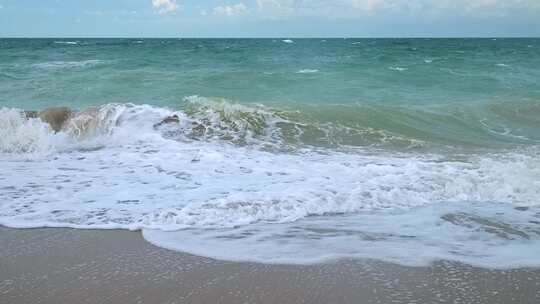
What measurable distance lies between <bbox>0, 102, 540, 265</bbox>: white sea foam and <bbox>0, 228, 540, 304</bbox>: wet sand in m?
0.22

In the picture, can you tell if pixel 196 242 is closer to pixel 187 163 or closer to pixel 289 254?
pixel 289 254

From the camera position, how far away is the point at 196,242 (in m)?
3.92

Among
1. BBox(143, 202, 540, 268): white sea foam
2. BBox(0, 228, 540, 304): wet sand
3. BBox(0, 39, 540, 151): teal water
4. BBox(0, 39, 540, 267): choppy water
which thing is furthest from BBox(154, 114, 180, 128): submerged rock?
BBox(0, 228, 540, 304): wet sand

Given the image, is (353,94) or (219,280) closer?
(219,280)

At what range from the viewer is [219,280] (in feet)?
10.6

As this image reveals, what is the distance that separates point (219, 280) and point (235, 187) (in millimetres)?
2337

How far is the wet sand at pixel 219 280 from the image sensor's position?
2.99 metres

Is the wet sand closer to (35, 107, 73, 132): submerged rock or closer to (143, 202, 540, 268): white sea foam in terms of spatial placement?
(143, 202, 540, 268): white sea foam

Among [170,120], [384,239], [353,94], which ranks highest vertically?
[353,94]

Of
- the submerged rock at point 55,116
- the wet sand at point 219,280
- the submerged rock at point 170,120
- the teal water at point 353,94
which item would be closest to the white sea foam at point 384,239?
the wet sand at point 219,280

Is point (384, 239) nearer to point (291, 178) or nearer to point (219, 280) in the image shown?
point (219, 280)

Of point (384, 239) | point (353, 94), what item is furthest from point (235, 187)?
point (353, 94)

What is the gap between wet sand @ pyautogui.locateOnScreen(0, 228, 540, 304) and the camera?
9.82ft

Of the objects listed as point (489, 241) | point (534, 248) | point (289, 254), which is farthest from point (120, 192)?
point (534, 248)
